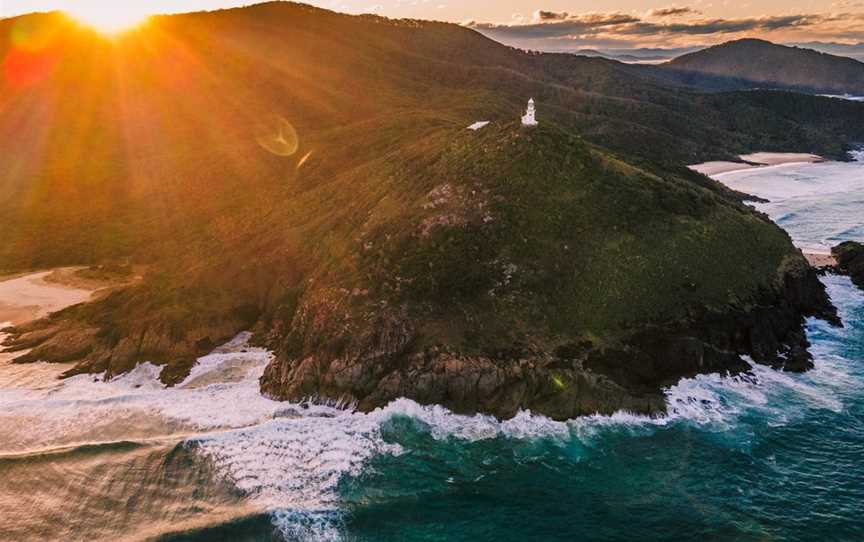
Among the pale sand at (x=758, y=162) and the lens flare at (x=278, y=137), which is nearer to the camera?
the lens flare at (x=278, y=137)

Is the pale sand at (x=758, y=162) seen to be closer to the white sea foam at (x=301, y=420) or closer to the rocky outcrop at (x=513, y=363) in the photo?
the rocky outcrop at (x=513, y=363)

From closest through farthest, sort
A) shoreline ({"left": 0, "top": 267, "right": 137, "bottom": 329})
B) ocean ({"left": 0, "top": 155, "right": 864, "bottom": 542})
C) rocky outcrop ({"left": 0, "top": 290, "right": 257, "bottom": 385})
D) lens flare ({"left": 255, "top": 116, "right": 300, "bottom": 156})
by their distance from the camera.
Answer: ocean ({"left": 0, "top": 155, "right": 864, "bottom": 542}) → rocky outcrop ({"left": 0, "top": 290, "right": 257, "bottom": 385}) → shoreline ({"left": 0, "top": 267, "right": 137, "bottom": 329}) → lens flare ({"left": 255, "top": 116, "right": 300, "bottom": 156})

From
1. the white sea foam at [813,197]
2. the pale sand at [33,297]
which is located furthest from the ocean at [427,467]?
the white sea foam at [813,197]

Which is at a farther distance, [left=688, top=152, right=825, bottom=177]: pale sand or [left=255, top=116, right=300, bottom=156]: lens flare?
[left=688, top=152, right=825, bottom=177]: pale sand

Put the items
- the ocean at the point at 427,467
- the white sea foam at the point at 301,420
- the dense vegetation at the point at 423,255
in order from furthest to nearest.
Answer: the dense vegetation at the point at 423,255, the white sea foam at the point at 301,420, the ocean at the point at 427,467

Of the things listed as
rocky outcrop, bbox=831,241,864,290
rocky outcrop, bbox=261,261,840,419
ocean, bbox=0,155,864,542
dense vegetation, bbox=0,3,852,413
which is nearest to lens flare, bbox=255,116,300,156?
dense vegetation, bbox=0,3,852,413

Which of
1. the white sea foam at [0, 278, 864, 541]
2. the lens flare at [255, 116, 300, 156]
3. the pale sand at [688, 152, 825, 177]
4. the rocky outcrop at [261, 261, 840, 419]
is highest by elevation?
the lens flare at [255, 116, 300, 156]

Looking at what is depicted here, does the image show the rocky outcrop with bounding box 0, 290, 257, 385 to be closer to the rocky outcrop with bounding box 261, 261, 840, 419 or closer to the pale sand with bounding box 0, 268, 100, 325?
the pale sand with bounding box 0, 268, 100, 325

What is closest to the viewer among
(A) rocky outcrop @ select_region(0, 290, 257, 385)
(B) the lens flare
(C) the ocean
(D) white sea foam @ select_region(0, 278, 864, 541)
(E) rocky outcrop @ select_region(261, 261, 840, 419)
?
(C) the ocean
